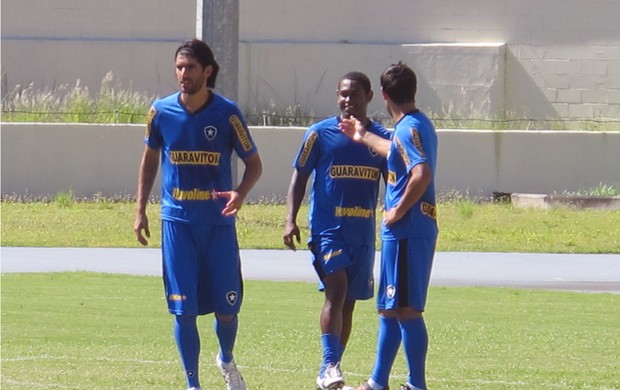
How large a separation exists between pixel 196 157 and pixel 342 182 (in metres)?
1.05

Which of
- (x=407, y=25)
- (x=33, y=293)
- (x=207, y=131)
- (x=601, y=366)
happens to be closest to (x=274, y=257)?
(x=33, y=293)

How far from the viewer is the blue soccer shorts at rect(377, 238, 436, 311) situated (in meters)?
7.61

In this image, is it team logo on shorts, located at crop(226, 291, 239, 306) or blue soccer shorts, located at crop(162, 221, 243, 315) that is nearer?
blue soccer shorts, located at crop(162, 221, 243, 315)

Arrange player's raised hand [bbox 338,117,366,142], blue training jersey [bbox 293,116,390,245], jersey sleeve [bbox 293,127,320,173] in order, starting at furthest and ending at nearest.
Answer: jersey sleeve [bbox 293,127,320,173] → blue training jersey [bbox 293,116,390,245] → player's raised hand [bbox 338,117,366,142]

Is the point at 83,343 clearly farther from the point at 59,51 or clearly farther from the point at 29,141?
the point at 59,51

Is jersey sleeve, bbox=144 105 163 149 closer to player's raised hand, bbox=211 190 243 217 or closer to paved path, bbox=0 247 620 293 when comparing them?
player's raised hand, bbox=211 190 243 217

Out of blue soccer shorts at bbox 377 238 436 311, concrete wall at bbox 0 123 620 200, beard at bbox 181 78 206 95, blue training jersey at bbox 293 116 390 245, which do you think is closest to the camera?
blue soccer shorts at bbox 377 238 436 311

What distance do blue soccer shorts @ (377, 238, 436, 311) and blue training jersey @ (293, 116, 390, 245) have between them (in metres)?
0.84

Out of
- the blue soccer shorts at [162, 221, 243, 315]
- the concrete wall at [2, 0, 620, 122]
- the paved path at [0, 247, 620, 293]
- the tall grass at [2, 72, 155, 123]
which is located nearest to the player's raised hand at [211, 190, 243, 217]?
the blue soccer shorts at [162, 221, 243, 315]

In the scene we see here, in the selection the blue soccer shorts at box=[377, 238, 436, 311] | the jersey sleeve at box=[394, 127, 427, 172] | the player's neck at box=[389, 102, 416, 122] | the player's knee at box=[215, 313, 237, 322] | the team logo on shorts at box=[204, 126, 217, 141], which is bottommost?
the player's knee at box=[215, 313, 237, 322]

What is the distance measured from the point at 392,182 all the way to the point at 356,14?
67.5ft

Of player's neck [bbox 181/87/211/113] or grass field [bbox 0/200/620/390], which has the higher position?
player's neck [bbox 181/87/211/113]

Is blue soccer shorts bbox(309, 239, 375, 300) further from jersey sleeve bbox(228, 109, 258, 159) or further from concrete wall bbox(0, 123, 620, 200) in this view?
concrete wall bbox(0, 123, 620, 200)

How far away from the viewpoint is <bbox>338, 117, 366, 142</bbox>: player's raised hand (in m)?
8.11
